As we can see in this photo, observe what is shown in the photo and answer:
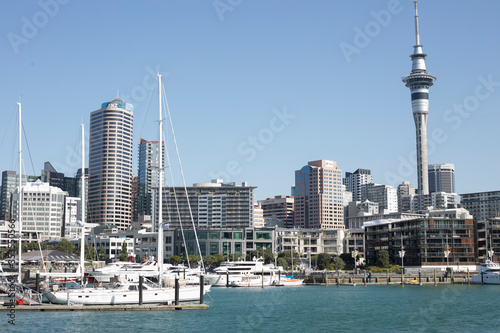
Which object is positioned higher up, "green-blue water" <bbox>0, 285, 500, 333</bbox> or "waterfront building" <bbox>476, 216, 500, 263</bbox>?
"waterfront building" <bbox>476, 216, 500, 263</bbox>

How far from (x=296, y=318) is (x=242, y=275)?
2554 inches

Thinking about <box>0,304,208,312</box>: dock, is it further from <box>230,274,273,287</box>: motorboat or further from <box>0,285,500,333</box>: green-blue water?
<box>230,274,273,287</box>: motorboat

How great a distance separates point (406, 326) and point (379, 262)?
4015 inches

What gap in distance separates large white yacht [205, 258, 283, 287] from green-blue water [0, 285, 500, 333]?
125 ft

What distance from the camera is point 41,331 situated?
59.9 m

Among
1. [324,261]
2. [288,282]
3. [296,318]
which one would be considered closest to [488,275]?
[288,282]

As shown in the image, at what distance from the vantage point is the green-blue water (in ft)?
210

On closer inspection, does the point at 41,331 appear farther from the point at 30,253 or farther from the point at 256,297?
the point at 30,253

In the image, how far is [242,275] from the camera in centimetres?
13812

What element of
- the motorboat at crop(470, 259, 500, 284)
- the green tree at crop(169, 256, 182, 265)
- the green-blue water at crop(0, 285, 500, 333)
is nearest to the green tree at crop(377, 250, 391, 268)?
the motorboat at crop(470, 259, 500, 284)

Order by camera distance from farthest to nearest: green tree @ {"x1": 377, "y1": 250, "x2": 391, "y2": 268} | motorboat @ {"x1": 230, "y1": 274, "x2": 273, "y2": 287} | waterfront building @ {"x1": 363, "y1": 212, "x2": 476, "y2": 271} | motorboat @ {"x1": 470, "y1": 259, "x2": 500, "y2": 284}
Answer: green tree @ {"x1": 377, "y1": 250, "x2": 391, "y2": 268} → waterfront building @ {"x1": 363, "y1": 212, "x2": 476, "y2": 271} → motorboat @ {"x1": 470, "y1": 259, "x2": 500, "y2": 284} → motorboat @ {"x1": 230, "y1": 274, "x2": 273, "y2": 287}

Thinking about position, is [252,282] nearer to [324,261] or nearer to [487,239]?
[324,261]

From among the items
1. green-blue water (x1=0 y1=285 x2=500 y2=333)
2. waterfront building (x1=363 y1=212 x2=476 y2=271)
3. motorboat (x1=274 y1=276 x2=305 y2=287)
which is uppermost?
waterfront building (x1=363 y1=212 x2=476 y2=271)

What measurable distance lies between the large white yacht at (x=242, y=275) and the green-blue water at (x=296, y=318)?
3820cm
